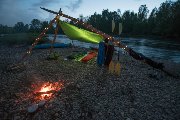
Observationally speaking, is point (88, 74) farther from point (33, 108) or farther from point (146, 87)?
point (33, 108)

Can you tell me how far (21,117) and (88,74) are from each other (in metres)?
6.60

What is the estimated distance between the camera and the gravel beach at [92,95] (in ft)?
26.9

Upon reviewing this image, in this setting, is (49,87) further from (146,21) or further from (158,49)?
(146,21)

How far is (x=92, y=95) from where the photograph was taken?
10.0 m

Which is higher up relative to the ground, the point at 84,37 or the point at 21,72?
the point at 84,37

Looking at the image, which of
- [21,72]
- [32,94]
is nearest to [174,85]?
[32,94]

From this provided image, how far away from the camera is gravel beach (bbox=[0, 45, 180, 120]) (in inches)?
323

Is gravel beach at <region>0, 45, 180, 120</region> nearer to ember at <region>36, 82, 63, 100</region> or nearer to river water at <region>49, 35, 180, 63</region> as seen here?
ember at <region>36, 82, 63, 100</region>

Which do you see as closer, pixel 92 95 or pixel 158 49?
pixel 92 95

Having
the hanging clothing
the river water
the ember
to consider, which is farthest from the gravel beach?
the river water

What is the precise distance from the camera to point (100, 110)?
851 cm

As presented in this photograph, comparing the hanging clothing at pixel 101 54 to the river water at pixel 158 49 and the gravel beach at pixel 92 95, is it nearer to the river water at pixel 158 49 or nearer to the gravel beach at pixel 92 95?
the gravel beach at pixel 92 95

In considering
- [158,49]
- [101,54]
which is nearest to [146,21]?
[158,49]

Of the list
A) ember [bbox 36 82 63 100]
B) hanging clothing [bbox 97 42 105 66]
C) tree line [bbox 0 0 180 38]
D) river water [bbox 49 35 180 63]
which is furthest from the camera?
tree line [bbox 0 0 180 38]
